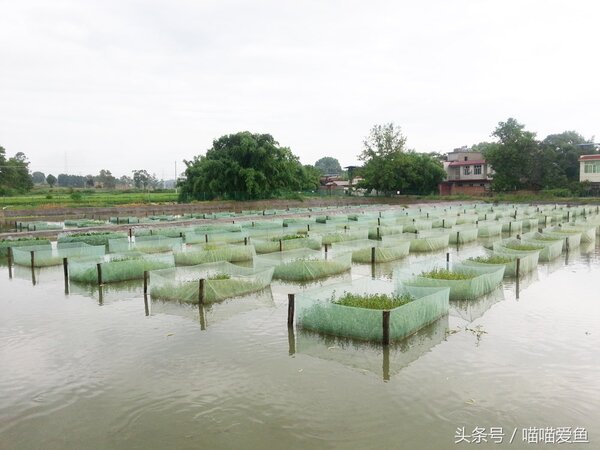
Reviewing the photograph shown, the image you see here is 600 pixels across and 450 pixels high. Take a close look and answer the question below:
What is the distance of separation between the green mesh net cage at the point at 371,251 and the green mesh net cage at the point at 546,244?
4.90 metres

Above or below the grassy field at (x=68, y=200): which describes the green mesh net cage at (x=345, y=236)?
below

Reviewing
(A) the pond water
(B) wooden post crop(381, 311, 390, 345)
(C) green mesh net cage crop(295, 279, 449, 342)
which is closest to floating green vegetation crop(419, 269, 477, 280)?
(A) the pond water

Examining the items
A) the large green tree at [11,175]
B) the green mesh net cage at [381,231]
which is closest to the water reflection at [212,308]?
the green mesh net cage at [381,231]

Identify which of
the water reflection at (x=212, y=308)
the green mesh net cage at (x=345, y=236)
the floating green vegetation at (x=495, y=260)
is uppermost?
the green mesh net cage at (x=345, y=236)

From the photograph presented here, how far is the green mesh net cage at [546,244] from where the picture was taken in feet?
58.5

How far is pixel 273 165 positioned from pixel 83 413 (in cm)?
4243

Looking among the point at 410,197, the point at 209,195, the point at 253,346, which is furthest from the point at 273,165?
the point at 253,346

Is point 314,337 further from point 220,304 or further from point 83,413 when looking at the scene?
point 83,413

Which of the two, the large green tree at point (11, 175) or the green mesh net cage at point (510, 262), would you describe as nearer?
the green mesh net cage at point (510, 262)

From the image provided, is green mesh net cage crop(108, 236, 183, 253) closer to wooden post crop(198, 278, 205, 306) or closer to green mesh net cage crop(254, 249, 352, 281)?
green mesh net cage crop(254, 249, 352, 281)

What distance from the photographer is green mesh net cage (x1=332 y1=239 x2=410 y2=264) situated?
59.0 feet

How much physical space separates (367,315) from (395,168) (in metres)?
54.1

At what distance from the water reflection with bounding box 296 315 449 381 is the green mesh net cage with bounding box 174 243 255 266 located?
7.77 m

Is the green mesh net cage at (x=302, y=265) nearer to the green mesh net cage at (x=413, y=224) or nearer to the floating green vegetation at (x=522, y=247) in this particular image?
the floating green vegetation at (x=522, y=247)
